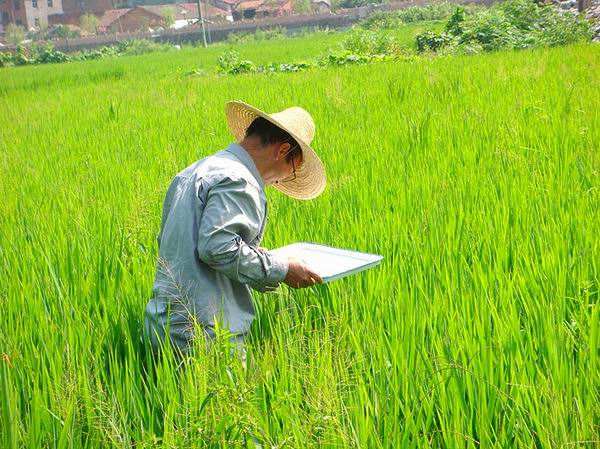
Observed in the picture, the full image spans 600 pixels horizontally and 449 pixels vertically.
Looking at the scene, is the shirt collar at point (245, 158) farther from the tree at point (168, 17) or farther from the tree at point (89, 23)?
the tree at point (89, 23)

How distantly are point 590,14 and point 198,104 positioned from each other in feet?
27.5

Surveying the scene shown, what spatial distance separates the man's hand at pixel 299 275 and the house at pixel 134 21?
55592mm

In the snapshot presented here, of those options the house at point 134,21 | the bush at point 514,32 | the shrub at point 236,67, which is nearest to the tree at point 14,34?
the house at point 134,21

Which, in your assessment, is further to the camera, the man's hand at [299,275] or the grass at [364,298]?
the man's hand at [299,275]

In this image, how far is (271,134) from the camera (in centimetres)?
203

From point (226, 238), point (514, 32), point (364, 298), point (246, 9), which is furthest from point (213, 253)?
point (246, 9)

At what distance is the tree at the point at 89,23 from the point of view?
188 feet

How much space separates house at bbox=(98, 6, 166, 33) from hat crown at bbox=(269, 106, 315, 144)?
55.4 m

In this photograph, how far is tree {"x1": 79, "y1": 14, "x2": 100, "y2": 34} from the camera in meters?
57.3

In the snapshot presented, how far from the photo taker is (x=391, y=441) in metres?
1.43

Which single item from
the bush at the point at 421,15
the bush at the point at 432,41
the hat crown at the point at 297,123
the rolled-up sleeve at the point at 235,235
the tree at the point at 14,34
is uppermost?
the tree at the point at 14,34

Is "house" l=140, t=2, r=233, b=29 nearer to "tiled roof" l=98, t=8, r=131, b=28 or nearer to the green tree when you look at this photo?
"tiled roof" l=98, t=8, r=131, b=28

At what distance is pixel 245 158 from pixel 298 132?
0.15 m

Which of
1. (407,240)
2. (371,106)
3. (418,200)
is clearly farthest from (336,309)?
(371,106)
